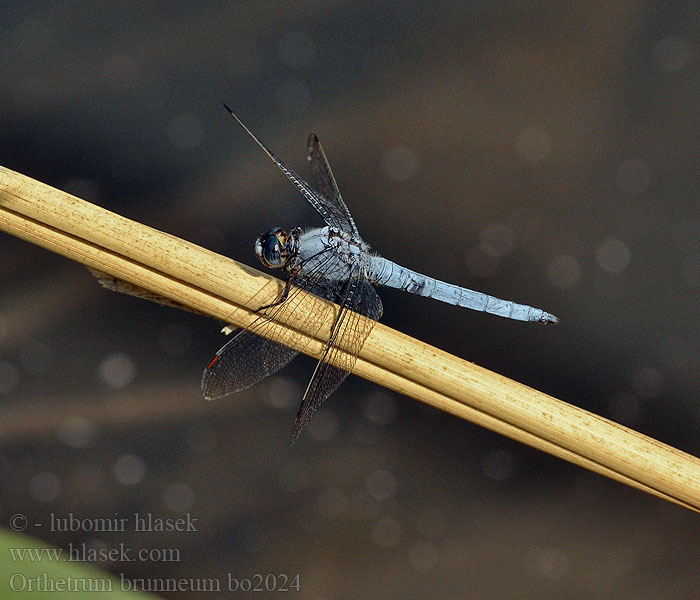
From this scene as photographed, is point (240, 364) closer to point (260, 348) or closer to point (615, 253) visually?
point (260, 348)

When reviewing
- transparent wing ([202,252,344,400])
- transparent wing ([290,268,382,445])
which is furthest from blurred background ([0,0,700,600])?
transparent wing ([202,252,344,400])

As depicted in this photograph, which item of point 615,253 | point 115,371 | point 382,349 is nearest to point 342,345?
point 382,349

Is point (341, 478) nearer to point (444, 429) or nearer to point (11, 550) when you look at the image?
point (444, 429)

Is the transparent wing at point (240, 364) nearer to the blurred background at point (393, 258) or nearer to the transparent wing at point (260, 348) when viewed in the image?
the transparent wing at point (260, 348)

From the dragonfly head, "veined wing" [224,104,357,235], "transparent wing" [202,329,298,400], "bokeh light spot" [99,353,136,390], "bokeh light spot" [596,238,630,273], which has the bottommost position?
"transparent wing" [202,329,298,400]

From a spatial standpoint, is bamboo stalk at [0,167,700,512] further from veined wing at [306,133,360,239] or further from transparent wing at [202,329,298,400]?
veined wing at [306,133,360,239]

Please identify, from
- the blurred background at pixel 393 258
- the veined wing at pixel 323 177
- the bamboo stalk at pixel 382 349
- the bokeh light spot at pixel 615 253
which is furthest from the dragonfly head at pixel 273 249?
the bokeh light spot at pixel 615 253

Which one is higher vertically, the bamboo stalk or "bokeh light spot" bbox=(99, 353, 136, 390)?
"bokeh light spot" bbox=(99, 353, 136, 390)
